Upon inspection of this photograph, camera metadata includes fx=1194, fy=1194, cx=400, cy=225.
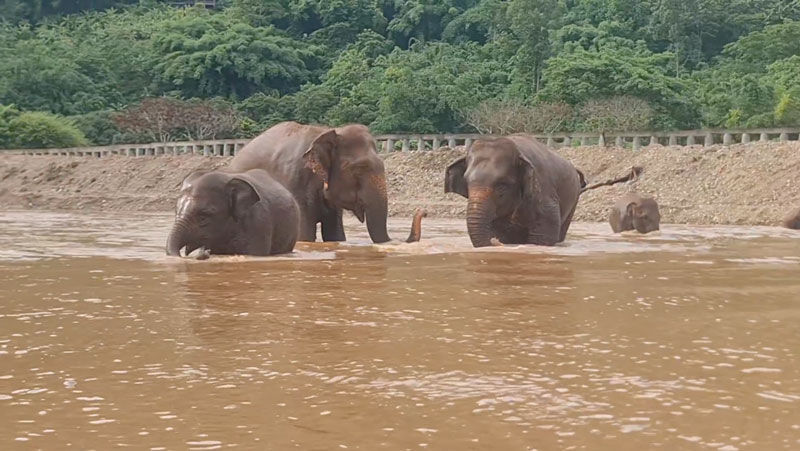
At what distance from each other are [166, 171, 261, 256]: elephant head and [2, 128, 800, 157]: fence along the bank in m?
27.1

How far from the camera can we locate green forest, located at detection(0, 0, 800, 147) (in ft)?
186

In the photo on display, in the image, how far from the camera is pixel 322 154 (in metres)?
14.9

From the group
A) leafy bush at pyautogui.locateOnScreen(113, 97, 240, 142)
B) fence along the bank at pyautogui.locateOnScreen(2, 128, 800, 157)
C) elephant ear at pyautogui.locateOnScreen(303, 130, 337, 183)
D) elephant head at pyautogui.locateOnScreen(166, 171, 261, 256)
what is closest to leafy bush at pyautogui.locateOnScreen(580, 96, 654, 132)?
fence along the bank at pyautogui.locateOnScreen(2, 128, 800, 157)

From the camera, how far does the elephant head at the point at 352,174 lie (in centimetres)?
1498

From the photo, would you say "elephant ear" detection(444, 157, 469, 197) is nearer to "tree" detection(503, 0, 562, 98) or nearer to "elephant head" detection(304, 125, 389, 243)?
"elephant head" detection(304, 125, 389, 243)

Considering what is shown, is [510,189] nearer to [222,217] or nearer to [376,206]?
[376,206]

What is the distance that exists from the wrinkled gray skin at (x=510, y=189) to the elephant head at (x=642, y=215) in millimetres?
5233

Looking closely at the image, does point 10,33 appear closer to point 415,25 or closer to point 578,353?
point 415,25

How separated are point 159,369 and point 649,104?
170ft

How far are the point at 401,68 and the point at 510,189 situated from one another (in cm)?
6048

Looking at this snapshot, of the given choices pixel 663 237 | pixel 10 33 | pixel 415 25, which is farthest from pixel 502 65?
pixel 663 237

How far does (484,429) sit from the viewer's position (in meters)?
4.45

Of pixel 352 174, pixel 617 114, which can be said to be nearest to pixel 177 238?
pixel 352 174

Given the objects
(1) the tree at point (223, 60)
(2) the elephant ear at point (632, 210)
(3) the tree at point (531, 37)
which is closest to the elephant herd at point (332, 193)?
(2) the elephant ear at point (632, 210)
